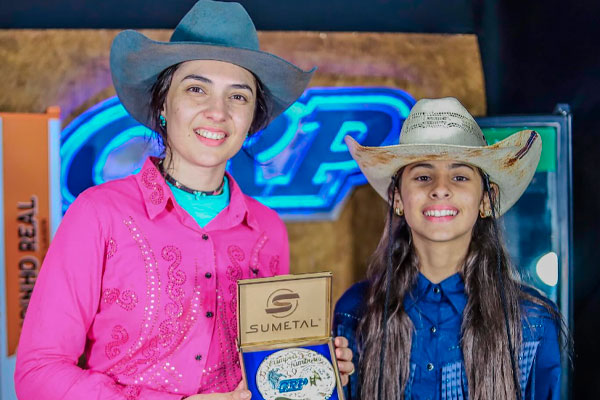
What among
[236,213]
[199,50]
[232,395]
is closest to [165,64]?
[199,50]

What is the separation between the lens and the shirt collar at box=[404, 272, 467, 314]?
2369 mm

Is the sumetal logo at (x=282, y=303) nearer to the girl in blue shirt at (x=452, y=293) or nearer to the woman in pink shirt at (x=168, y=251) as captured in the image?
the woman in pink shirt at (x=168, y=251)

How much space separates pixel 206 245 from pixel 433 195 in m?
0.82

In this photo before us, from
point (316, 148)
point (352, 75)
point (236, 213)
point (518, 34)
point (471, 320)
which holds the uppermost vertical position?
point (518, 34)

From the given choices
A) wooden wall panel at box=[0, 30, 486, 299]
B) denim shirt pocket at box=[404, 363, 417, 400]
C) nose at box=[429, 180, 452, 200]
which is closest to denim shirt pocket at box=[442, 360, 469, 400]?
denim shirt pocket at box=[404, 363, 417, 400]

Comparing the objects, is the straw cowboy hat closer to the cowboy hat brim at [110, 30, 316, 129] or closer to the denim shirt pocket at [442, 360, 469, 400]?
the cowboy hat brim at [110, 30, 316, 129]

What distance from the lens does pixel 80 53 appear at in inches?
143

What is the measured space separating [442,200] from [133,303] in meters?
1.11

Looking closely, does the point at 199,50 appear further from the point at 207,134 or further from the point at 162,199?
the point at 162,199

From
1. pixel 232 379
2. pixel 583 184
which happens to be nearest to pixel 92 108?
pixel 232 379

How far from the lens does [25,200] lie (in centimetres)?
319

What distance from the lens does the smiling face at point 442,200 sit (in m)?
2.31

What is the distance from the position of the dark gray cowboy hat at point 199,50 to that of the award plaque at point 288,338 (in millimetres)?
774

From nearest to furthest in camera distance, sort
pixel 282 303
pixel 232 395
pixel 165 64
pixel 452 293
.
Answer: pixel 232 395, pixel 282 303, pixel 165 64, pixel 452 293
